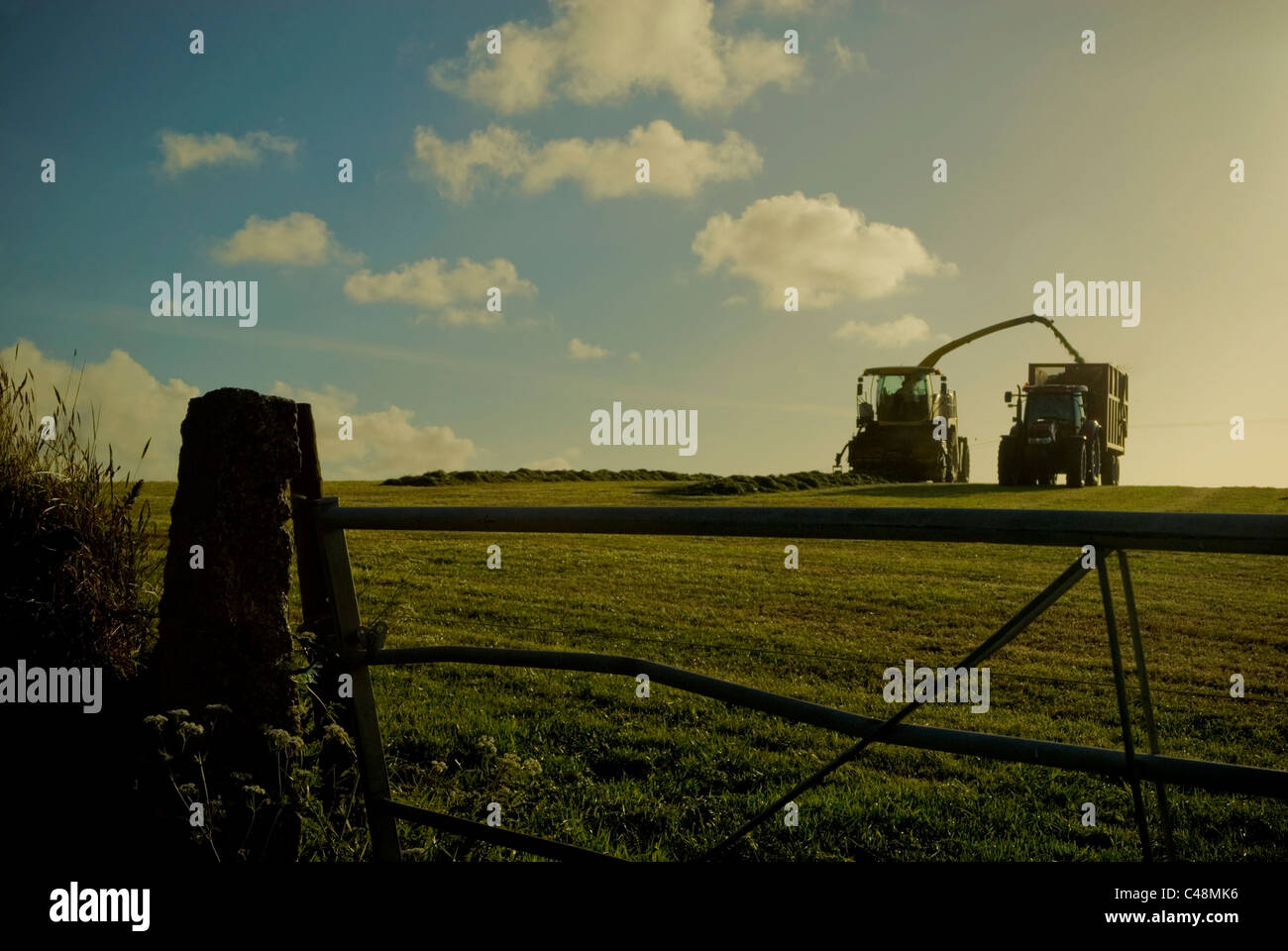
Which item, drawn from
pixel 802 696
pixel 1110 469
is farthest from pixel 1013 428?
pixel 802 696

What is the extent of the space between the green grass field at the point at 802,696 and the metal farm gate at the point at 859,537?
55 cm

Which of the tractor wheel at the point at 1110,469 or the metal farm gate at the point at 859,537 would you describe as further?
the tractor wheel at the point at 1110,469

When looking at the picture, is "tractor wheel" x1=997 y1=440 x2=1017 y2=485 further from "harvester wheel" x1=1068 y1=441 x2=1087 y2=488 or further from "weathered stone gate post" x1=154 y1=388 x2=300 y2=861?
"weathered stone gate post" x1=154 y1=388 x2=300 y2=861

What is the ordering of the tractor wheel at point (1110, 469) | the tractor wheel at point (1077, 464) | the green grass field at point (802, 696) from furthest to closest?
the tractor wheel at point (1110, 469) < the tractor wheel at point (1077, 464) < the green grass field at point (802, 696)

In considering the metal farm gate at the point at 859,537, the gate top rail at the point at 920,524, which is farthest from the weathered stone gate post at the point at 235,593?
the gate top rail at the point at 920,524

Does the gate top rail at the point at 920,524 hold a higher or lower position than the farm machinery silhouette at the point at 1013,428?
lower

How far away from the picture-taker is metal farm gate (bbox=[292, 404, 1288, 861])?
157 cm

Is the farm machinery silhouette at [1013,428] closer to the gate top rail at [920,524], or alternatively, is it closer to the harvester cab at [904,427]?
the harvester cab at [904,427]

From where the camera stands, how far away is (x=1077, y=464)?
25172 millimetres

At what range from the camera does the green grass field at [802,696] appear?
12.4 ft

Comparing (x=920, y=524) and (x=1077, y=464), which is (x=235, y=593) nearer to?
(x=920, y=524)

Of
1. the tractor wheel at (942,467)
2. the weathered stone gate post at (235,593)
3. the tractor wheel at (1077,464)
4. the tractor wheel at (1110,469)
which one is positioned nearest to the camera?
the weathered stone gate post at (235,593)

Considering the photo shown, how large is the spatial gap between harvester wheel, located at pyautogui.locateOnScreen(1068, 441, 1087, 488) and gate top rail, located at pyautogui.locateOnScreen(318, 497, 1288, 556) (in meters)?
25.7
